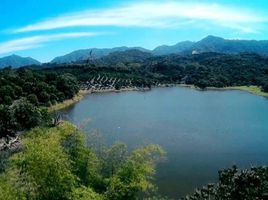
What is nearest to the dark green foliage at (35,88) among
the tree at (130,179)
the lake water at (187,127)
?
the lake water at (187,127)

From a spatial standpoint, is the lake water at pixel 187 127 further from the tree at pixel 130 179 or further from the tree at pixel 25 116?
the tree at pixel 130 179

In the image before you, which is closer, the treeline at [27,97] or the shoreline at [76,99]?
the treeline at [27,97]

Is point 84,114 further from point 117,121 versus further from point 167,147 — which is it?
point 167,147

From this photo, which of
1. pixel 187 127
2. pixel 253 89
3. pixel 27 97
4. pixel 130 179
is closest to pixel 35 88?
pixel 27 97

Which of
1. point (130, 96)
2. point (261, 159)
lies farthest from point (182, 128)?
point (130, 96)

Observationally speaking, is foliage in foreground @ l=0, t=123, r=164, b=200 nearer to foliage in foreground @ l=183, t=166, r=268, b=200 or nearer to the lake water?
foliage in foreground @ l=183, t=166, r=268, b=200

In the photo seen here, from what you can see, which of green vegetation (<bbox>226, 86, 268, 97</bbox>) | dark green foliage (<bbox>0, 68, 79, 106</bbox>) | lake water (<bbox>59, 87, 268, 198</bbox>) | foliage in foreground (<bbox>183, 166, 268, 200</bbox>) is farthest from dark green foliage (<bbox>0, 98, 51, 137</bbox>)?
green vegetation (<bbox>226, 86, 268, 97</bbox>)
